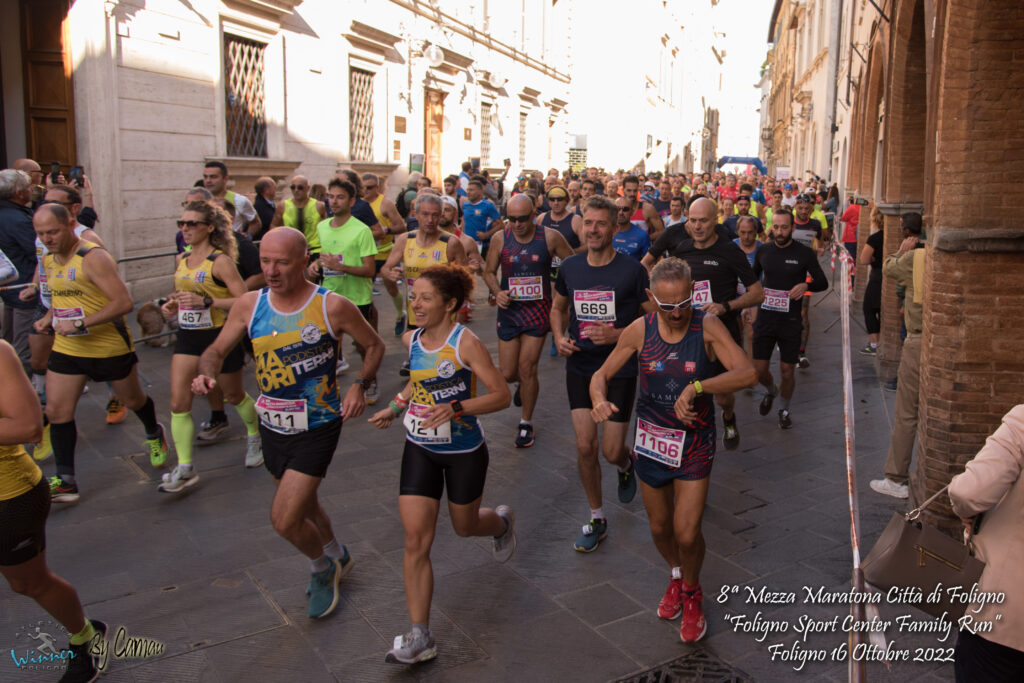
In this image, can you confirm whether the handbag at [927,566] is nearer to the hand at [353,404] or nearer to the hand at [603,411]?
the hand at [603,411]

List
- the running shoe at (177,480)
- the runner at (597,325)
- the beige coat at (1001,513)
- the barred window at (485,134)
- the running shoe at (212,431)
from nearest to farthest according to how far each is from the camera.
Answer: the beige coat at (1001,513)
the runner at (597,325)
the running shoe at (177,480)
the running shoe at (212,431)
the barred window at (485,134)

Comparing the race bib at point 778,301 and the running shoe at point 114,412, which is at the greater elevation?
the race bib at point 778,301

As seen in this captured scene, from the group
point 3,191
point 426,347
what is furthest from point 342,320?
point 3,191

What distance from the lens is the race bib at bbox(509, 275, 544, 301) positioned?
23.6 feet

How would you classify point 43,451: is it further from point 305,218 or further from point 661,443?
point 661,443

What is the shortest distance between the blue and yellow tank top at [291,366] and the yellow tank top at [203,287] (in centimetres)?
204

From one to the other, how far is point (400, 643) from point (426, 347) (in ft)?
4.36

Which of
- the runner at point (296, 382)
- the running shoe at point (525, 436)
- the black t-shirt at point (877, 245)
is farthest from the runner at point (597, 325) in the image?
the black t-shirt at point (877, 245)

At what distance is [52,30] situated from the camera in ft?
38.3

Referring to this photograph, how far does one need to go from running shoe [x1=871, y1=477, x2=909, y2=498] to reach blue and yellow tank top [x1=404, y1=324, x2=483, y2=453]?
141 inches

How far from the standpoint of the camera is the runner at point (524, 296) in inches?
283

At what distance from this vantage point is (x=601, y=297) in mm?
5719

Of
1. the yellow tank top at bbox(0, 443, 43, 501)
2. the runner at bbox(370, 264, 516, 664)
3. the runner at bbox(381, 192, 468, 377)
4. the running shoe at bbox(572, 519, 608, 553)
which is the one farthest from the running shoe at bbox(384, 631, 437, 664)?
the runner at bbox(381, 192, 468, 377)

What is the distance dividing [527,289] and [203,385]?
3330mm
